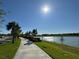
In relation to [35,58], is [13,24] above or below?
above

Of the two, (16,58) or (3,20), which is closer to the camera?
(3,20)

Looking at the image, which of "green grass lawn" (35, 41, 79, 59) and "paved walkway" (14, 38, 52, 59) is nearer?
"paved walkway" (14, 38, 52, 59)

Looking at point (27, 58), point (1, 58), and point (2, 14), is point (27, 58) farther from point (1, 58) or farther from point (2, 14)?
point (2, 14)

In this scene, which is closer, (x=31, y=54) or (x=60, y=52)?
(x=31, y=54)

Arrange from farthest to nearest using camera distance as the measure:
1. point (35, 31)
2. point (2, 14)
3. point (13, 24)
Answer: point (35, 31), point (13, 24), point (2, 14)

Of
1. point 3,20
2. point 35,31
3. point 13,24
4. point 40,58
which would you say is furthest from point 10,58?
point 35,31

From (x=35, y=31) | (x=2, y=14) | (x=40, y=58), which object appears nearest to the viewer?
(x=2, y=14)

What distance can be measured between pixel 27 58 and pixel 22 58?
16.2 inches

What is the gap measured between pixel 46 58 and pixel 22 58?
6.48ft

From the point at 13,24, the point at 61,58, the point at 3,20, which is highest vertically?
the point at 13,24

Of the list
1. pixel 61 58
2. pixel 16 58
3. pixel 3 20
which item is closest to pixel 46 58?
pixel 61 58

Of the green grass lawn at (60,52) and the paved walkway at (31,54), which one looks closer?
the paved walkway at (31,54)

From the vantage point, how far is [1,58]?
12602 mm

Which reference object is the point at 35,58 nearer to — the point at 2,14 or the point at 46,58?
the point at 46,58
